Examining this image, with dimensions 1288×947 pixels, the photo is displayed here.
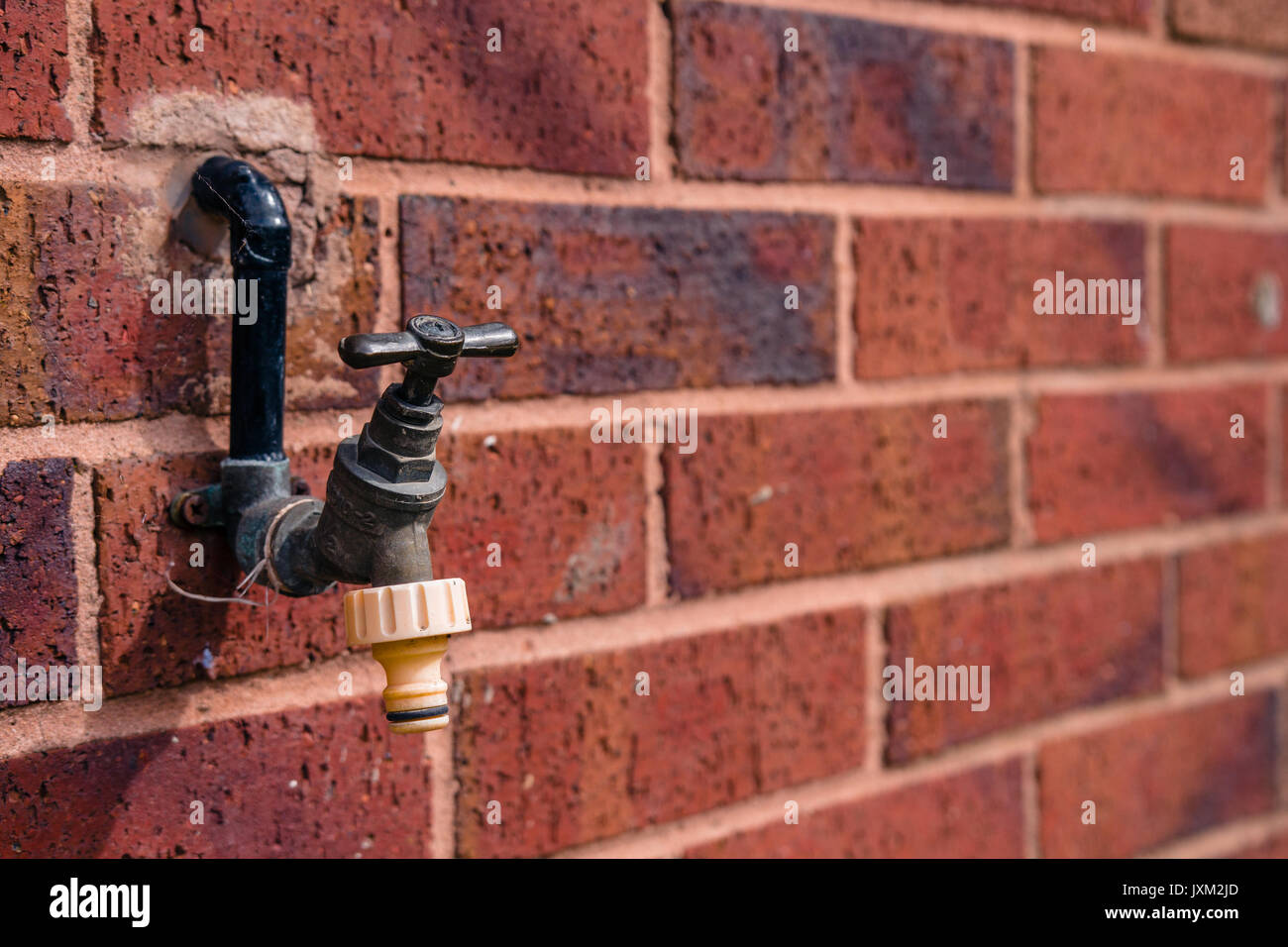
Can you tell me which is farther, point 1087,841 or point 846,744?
point 1087,841

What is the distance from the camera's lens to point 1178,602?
861mm

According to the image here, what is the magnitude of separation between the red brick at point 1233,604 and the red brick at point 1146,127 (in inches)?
11.1

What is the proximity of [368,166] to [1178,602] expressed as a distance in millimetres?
674

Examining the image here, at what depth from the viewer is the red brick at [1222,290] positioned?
85 cm

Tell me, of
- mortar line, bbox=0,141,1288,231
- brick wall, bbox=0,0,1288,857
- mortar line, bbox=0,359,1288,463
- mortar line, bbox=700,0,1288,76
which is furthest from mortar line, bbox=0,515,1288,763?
mortar line, bbox=700,0,1288,76

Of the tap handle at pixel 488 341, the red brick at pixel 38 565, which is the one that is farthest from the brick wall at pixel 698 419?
the tap handle at pixel 488 341

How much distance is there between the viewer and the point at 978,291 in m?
0.74

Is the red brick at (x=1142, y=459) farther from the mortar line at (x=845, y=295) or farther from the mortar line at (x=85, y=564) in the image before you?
the mortar line at (x=85, y=564)

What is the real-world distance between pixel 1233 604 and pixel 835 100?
53cm

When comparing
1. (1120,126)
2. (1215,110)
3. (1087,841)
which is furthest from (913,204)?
(1087,841)

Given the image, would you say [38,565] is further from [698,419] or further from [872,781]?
[872,781]
